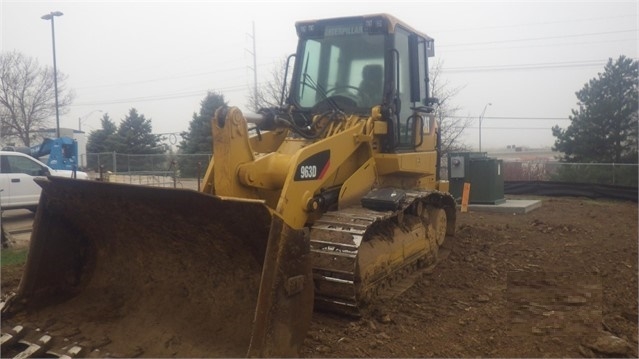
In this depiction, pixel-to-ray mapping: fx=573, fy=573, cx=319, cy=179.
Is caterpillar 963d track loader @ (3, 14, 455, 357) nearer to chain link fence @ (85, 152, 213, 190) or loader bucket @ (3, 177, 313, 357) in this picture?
loader bucket @ (3, 177, 313, 357)

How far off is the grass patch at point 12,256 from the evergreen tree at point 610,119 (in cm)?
2481

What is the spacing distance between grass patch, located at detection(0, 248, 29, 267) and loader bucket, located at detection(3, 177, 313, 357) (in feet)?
12.0

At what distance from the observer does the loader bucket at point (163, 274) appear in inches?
158

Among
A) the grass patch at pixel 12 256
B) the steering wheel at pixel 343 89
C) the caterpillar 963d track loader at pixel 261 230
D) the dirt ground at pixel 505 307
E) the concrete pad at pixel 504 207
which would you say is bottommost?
the dirt ground at pixel 505 307

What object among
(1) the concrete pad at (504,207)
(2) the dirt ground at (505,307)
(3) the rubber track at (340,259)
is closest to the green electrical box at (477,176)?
(1) the concrete pad at (504,207)

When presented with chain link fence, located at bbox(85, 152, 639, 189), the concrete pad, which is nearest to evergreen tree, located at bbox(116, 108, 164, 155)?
chain link fence, located at bbox(85, 152, 639, 189)

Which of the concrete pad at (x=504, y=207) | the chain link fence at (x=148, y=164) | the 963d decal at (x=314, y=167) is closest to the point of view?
the 963d decal at (x=314, y=167)

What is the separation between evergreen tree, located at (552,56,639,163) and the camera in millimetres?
26328

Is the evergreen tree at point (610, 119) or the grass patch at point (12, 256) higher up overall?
the evergreen tree at point (610, 119)

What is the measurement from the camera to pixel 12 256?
348 inches

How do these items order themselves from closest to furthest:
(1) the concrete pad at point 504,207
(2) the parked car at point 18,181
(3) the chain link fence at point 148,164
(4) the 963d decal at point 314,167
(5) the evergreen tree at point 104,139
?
1. (4) the 963d decal at point 314,167
2. (2) the parked car at point 18,181
3. (1) the concrete pad at point 504,207
4. (3) the chain link fence at point 148,164
5. (5) the evergreen tree at point 104,139

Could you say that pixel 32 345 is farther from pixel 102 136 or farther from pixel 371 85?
pixel 102 136

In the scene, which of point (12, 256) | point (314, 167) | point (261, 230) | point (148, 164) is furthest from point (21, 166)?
point (148, 164)

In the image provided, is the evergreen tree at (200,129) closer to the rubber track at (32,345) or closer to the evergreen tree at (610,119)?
the evergreen tree at (610,119)
